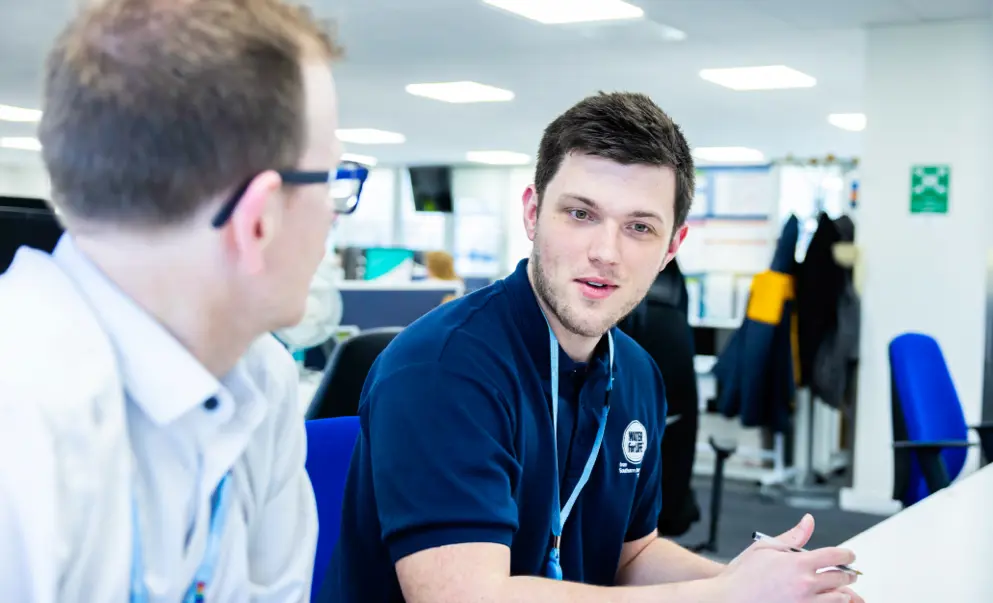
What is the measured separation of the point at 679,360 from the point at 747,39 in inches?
123

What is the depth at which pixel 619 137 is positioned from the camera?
1.41 m

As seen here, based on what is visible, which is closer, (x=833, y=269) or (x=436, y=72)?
(x=833, y=269)

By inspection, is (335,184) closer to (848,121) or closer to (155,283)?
(155,283)

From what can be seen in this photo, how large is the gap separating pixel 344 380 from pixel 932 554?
3.53ft

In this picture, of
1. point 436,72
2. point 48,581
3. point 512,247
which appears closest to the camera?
point 48,581

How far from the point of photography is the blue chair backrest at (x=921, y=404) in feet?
10.1

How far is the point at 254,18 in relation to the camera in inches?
31.4

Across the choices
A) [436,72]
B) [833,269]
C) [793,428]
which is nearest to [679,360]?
[833,269]

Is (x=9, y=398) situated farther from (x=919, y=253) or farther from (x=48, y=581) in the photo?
(x=919, y=253)

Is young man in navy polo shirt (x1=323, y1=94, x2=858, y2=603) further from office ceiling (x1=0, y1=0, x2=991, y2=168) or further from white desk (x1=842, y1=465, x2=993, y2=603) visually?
office ceiling (x1=0, y1=0, x2=991, y2=168)

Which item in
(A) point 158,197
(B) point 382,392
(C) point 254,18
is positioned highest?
(C) point 254,18

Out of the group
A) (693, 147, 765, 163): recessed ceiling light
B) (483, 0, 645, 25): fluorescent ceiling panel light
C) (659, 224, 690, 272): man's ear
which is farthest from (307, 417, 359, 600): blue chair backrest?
(693, 147, 765, 163): recessed ceiling light

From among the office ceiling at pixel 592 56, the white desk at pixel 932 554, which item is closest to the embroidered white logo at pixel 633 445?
the white desk at pixel 932 554

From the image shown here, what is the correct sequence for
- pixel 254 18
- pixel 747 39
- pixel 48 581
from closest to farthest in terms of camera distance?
pixel 48 581
pixel 254 18
pixel 747 39
